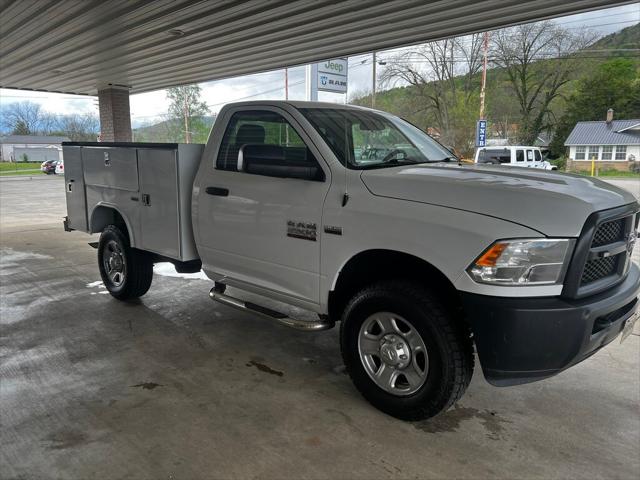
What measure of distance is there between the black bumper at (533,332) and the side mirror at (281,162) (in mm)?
1406

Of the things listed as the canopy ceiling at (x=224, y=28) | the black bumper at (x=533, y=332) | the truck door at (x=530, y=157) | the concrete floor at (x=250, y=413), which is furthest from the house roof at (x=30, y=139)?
the black bumper at (x=533, y=332)

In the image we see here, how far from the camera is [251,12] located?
8.17 metres

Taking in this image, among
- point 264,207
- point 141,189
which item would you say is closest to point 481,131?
point 141,189

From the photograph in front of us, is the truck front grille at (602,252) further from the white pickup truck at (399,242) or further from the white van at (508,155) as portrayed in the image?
the white van at (508,155)

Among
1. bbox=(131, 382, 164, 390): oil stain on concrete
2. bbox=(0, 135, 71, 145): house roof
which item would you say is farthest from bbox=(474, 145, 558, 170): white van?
bbox=(0, 135, 71, 145): house roof

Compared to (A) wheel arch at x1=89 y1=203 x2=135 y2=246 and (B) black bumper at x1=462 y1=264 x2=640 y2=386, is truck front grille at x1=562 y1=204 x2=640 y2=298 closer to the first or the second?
(B) black bumper at x1=462 y1=264 x2=640 y2=386

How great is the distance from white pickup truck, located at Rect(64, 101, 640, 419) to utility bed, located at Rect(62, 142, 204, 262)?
0.02 m

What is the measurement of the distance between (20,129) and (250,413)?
100 metres

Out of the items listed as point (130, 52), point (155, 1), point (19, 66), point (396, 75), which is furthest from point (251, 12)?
point (396, 75)

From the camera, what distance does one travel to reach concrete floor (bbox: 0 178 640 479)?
9.09 feet

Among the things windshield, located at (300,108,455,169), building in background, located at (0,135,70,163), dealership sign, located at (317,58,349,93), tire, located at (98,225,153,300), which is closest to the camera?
windshield, located at (300,108,455,169)

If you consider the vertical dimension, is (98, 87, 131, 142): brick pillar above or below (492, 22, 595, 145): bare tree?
below

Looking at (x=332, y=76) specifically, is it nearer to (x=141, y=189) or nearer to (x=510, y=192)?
(x=141, y=189)

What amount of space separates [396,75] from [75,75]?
30768mm
